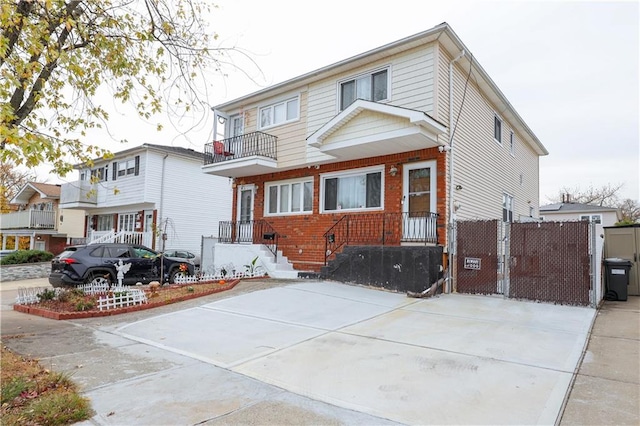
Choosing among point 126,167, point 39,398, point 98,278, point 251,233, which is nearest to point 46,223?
point 126,167

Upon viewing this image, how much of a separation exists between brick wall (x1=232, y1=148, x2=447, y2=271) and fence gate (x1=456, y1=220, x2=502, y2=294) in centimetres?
59

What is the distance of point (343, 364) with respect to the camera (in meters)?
4.86

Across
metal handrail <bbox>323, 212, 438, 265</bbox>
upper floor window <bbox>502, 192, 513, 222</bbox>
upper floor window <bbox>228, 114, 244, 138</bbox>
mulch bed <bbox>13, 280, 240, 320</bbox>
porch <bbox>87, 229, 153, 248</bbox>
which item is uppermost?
upper floor window <bbox>228, 114, 244, 138</bbox>

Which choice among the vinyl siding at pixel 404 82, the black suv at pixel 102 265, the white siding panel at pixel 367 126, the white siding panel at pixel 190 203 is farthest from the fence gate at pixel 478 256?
the white siding panel at pixel 190 203

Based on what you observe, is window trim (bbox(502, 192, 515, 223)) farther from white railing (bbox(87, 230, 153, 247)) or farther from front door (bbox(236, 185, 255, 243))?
white railing (bbox(87, 230, 153, 247))

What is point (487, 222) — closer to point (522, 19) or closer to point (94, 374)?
point (522, 19)

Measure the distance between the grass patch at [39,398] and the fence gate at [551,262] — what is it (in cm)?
874

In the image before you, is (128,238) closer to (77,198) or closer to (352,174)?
(77,198)

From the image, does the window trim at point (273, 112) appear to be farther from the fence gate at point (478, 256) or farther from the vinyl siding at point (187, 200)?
the vinyl siding at point (187, 200)

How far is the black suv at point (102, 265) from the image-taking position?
11930mm

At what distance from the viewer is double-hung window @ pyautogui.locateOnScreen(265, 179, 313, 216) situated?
46.6ft

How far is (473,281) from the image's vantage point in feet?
33.2

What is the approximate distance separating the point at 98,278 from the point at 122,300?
390cm

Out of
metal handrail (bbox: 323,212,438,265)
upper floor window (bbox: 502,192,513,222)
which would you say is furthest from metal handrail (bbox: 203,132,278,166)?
upper floor window (bbox: 502,192,513,222)
